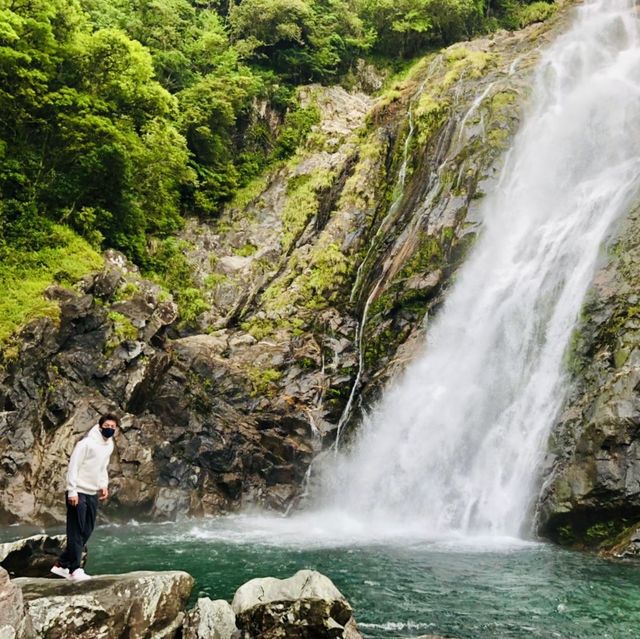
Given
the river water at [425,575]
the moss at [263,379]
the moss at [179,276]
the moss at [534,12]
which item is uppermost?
the moss at [534,12]

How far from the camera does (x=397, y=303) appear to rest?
18.9 metres

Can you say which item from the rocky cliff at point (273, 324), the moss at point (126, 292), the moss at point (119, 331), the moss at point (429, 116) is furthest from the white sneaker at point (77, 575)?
the moss at point (429, 116)

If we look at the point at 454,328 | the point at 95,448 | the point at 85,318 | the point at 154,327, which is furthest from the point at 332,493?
the point at 95,448

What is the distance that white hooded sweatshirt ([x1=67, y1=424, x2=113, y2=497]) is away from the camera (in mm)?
6812

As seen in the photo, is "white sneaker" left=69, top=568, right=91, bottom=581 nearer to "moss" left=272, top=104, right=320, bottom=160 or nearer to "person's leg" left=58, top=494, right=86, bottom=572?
"person's leg" left=58, top=494, right=86, bottom=572

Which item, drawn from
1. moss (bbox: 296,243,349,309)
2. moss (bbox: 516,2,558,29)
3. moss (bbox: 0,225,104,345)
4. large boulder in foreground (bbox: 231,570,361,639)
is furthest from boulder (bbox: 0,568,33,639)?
moss (bbox: 516,2,558,29)

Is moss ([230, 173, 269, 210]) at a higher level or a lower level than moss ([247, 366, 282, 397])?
higher

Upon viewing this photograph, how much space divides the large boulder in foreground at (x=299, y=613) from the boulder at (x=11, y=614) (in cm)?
226

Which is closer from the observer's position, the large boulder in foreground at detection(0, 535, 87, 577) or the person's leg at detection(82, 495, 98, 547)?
the person's leg at detection(82, 495, 98, 547)

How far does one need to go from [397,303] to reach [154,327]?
24.9 feet

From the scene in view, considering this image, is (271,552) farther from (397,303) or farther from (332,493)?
(397,303)

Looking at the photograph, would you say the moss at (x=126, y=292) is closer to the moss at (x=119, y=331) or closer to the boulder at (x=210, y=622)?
the moss at (x=119, y=331)

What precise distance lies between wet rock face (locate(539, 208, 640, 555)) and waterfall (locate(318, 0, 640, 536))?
53 cm

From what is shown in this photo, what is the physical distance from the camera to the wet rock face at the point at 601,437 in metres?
11.5
